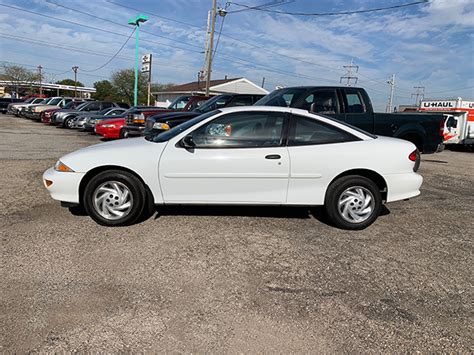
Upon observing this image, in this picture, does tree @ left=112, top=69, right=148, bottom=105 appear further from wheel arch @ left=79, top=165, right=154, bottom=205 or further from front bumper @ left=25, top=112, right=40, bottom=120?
wheel arch @ left=79, top=165, right=154, bottom=205

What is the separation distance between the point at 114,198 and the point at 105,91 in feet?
225

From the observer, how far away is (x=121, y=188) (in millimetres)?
4246

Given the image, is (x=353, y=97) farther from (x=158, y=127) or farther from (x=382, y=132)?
(x=158, y=127)

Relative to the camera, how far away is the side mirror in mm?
4172

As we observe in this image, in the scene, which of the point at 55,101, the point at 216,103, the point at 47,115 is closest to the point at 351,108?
the point at 216,103

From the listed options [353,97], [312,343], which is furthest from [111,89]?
[312,343]

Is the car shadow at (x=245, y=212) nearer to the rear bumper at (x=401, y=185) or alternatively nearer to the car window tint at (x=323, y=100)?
the rear bumper at (x=401, y=185)

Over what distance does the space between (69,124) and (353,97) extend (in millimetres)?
15672

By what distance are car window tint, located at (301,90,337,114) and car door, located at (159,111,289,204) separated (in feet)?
10.3

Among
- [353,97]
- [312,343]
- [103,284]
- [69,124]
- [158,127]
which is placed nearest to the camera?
[312,343]

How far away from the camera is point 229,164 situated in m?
4.19

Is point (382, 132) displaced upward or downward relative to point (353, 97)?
downward

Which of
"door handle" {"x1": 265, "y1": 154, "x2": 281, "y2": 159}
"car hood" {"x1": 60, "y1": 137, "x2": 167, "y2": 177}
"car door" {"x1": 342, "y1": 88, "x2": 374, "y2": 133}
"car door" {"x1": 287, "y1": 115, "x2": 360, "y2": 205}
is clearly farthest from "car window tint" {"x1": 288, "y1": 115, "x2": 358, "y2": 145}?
"car door" {"x1": 342, "y1": 88, "x2": 374, "y2": 133}

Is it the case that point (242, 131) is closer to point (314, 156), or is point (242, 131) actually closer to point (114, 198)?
point (314, 156)
